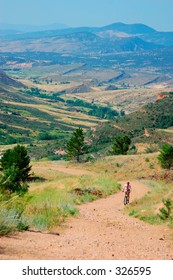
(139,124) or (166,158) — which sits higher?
(166,158)

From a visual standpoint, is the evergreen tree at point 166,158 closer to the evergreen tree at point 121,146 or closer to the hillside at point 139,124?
the evergreen tree at point 121,146

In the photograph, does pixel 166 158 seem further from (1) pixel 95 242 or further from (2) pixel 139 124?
(2) pixel 139 124

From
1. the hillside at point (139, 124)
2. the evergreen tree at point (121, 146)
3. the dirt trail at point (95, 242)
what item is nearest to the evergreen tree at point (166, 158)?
the dirt trail at point (95, 242)

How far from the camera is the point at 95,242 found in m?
15.2

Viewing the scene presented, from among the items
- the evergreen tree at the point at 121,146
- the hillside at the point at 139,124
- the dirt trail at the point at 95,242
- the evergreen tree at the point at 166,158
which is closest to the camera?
the dirt trail at the point at 95,242

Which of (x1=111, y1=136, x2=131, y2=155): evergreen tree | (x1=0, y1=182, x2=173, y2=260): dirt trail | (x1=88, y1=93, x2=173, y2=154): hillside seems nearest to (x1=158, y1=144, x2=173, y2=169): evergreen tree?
→ (x1=0, y1=182, x2=173, y2=260): dirt trail

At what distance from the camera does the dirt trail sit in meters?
12.5

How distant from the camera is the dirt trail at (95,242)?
40.9 feet

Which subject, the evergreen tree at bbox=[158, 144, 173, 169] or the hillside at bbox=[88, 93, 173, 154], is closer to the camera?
the evergreen tree at bbox=[158, 144, 173, 169]

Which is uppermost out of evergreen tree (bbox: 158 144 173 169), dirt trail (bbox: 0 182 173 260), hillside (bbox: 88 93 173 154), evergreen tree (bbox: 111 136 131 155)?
dirt trail (bbox: 0 182 173 260)

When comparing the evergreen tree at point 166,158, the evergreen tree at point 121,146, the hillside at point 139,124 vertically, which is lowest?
the hillside at point 139,124

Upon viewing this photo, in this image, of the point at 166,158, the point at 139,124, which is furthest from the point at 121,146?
the point at 139,124

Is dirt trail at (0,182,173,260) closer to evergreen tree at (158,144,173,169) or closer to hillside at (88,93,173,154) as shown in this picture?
evergreen tree at (158,144,173,169)
